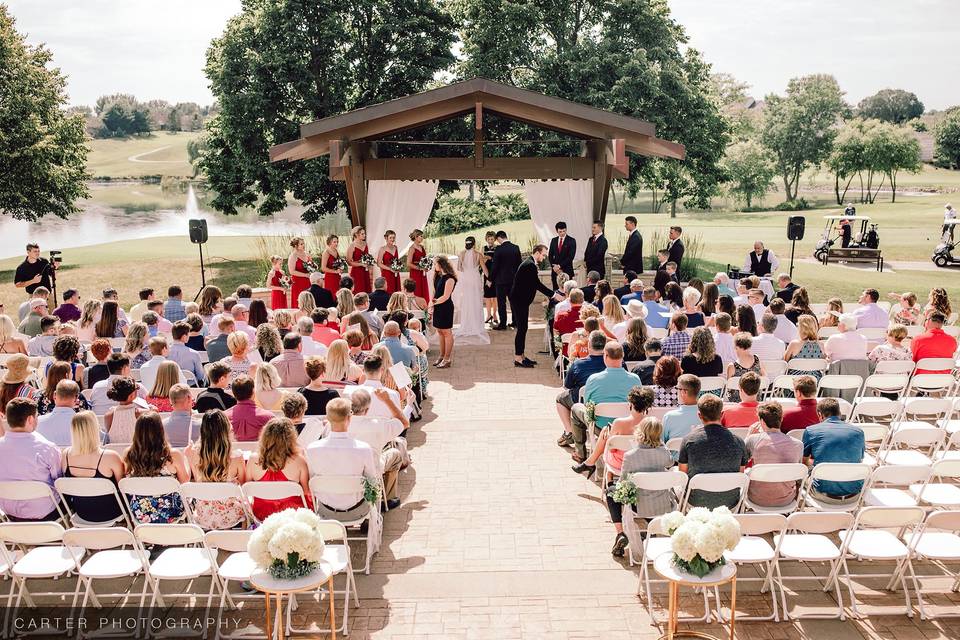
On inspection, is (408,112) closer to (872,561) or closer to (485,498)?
→ (485,498)

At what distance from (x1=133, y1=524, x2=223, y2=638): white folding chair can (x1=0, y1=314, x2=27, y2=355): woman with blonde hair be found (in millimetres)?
4723

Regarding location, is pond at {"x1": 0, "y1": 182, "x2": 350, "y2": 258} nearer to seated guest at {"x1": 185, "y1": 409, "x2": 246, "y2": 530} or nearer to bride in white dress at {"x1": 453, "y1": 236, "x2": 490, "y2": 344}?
bride in white dress at {"x1": 453, "y1": 236, "x2": 490, "y2": 344}

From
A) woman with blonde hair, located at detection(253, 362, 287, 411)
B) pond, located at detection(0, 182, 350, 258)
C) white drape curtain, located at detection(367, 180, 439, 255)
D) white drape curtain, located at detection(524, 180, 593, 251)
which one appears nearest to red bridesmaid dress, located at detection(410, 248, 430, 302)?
white drape curtain, located at detection(367, 180, 439, 255)

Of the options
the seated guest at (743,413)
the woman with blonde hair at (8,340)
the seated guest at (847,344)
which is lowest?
the seated guest at (743,413)

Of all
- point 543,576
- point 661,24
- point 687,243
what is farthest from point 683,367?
point 661,24

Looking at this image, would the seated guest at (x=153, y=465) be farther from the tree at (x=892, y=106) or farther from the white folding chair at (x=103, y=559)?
the tree at (x=892, y=106)

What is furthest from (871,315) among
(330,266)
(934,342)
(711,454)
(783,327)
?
(330,266)

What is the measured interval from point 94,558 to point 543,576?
Answer: 317 cm

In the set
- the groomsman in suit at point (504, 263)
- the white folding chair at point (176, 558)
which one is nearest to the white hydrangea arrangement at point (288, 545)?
the white folding chair at point (176, 558)

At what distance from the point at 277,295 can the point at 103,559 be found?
8760 millimetres

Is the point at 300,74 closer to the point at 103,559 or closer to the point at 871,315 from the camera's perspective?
the point at 871,315

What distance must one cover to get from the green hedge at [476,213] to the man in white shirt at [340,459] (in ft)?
82.8

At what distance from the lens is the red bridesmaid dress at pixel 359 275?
14.3m

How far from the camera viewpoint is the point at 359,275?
1450 centimetres
